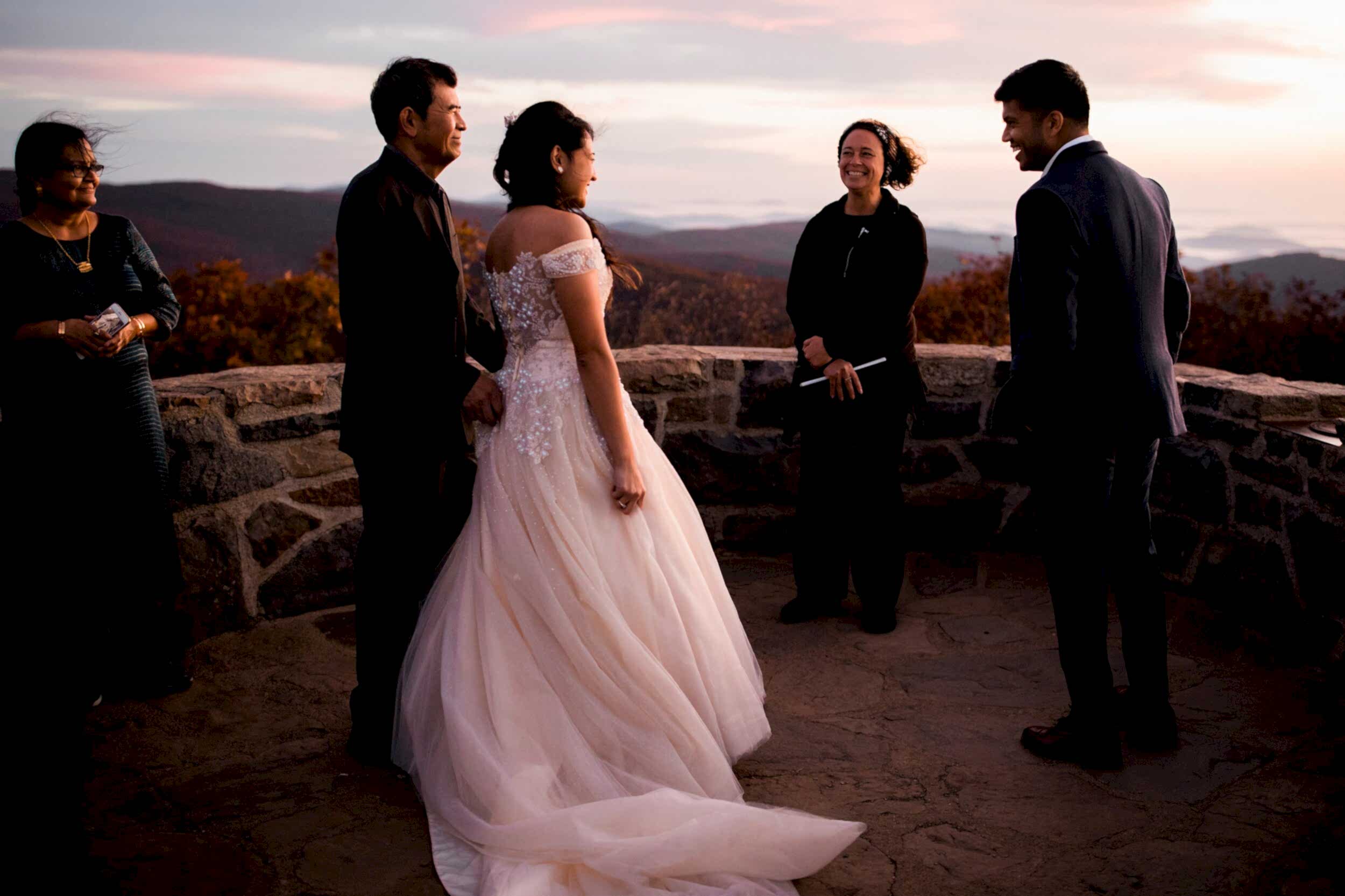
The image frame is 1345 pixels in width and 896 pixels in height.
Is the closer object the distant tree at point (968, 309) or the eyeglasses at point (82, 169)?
the eyeglasses at point (82, 169)

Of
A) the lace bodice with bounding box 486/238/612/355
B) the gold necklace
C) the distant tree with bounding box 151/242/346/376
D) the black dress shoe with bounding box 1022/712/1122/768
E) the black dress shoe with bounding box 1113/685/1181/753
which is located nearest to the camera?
the lace bodice with bounding box 486/238/612/355

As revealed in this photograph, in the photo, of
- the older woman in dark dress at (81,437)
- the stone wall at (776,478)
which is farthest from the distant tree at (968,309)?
the older woman in dark dress at (81,437)

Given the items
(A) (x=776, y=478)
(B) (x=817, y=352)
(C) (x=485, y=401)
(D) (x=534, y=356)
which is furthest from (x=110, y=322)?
(A) (x=776, y=478)

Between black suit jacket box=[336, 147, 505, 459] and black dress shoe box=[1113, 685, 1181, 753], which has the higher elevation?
black suit jacket box=[336, 147, 505, 459]

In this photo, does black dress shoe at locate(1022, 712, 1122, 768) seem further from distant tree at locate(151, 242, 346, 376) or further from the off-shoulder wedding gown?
distant tree at locate(151, 242, 346, 376)

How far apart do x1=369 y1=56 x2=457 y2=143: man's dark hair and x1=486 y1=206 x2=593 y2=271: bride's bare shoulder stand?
1.46 feet

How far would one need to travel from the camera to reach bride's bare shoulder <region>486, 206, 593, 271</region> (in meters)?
2.78

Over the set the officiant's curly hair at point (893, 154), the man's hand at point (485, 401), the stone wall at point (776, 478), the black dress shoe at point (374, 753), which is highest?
the officiant's curly hair at point (893, 154)

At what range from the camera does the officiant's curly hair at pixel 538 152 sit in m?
2.80

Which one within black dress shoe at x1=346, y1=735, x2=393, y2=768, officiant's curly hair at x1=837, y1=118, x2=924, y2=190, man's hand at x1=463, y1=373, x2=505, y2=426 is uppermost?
officiant's curly hair at x1=837, y1=118, x2=924, y2=190

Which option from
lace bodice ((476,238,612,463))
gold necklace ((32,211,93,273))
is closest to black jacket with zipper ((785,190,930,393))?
lace bodice ((476,238,612,463))

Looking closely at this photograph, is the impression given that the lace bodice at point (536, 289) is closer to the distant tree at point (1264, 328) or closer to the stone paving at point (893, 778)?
the stone paving at point (893, 778)

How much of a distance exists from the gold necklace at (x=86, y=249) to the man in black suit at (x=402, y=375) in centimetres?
103

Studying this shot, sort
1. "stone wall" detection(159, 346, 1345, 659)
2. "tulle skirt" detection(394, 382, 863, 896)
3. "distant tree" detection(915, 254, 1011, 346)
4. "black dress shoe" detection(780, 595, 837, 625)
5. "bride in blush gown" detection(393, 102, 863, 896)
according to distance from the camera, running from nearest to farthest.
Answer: "tulle skirt" detection(394, 382, 863, 896)
"bride in blush gown" detection(393, 102, 863, 896)
"stone wall" detection(159, 346, 1345, 659)
"black dress shoe" detection(780, 595, 837, 625)
"distant tree" detection(915, 254, 1011, 346)
